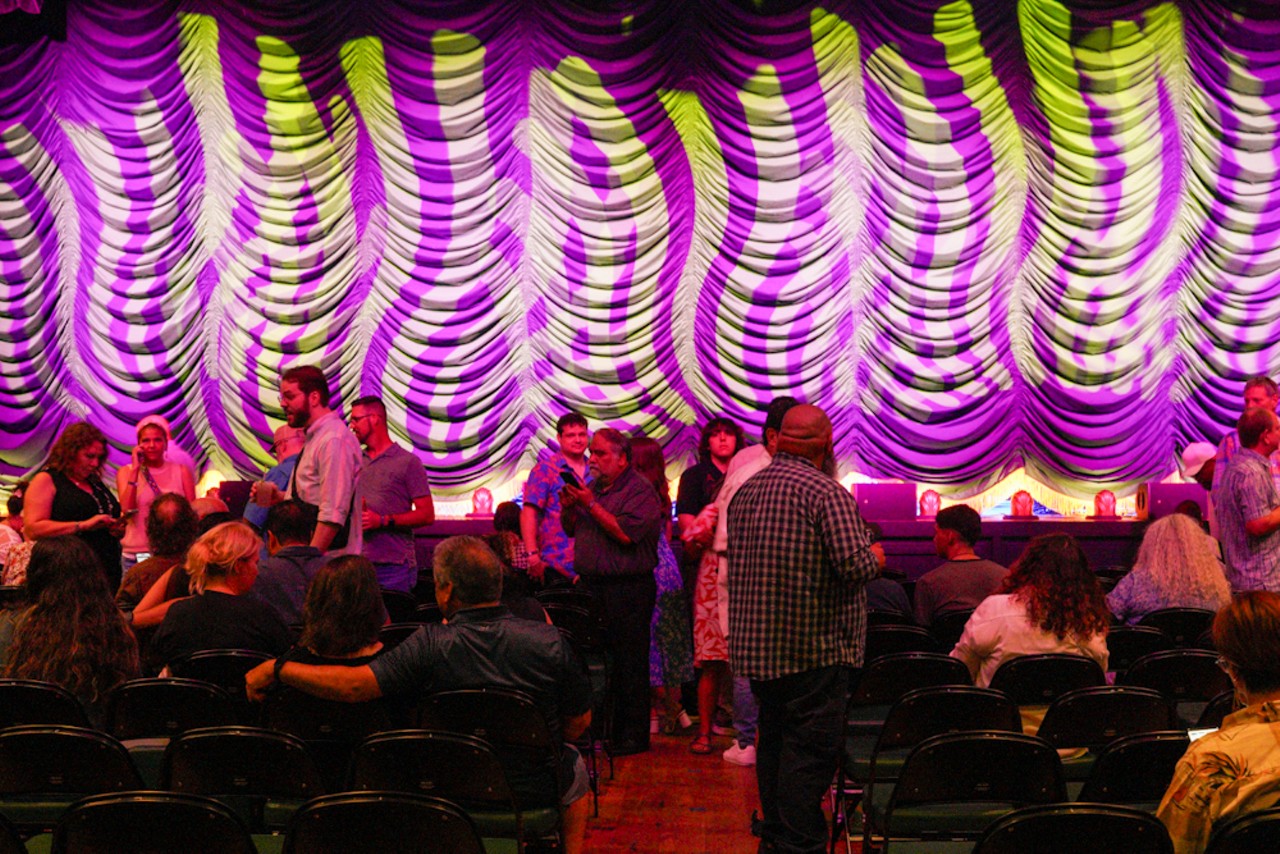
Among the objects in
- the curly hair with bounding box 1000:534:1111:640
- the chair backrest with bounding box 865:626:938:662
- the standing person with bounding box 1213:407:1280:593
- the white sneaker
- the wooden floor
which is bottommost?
the wooden floor

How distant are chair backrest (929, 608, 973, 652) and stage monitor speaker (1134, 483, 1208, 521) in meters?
5.39

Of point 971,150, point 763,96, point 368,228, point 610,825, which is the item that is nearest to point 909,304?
point 971,150

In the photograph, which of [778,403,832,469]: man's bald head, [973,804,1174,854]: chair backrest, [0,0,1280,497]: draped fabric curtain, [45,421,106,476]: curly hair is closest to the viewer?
[973,804,1174,854]: chair backrest

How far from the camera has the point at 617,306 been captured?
11.9 meters

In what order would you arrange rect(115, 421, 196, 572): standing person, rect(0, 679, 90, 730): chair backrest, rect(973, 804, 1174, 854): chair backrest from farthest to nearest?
rect(115, 421, 196, 572): standing person → rect(0, 679, 90, 730): chair backrest → rect(973, 804, 1174, 854): chair backrest

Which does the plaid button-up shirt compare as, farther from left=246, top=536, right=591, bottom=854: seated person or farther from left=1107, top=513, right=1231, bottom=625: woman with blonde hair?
left=1107, top=513, right=1231, bottom=625: woman with blonde hair

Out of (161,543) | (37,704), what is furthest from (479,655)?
(161,543)

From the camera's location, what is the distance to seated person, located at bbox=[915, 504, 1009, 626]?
633cm

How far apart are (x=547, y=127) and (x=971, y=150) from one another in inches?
152

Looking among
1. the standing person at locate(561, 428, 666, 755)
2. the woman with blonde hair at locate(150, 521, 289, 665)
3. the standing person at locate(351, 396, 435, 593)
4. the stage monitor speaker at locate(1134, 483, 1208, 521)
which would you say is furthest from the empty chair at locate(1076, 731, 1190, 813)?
the stage monitor speaker at locate(1134, 483, 1208, 521)

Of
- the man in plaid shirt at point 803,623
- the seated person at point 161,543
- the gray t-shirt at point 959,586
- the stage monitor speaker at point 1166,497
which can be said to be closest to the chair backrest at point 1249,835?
the man in plaid shirt at point 803,623

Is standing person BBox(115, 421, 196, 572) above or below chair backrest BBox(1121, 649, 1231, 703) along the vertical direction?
above

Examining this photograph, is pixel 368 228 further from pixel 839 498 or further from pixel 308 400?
A: pixel 839 498

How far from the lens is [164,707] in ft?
14.7
